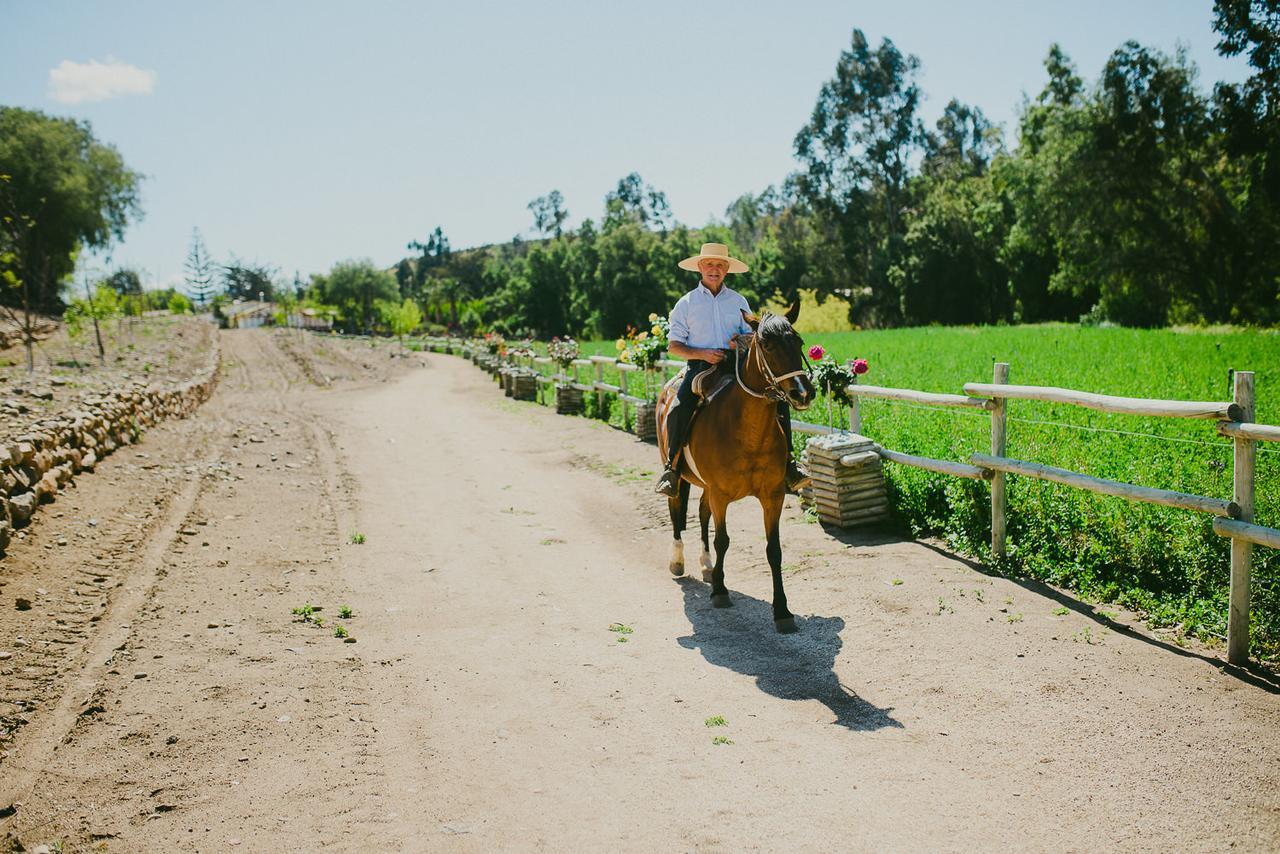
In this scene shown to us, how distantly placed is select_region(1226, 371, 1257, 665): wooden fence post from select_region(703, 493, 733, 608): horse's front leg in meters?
3.33

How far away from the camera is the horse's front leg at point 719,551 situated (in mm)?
6410

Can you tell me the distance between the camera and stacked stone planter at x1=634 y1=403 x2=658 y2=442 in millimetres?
14219

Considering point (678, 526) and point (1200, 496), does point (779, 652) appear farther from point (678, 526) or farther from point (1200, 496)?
point (1200, 496)

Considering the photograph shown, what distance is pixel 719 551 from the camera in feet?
21.2

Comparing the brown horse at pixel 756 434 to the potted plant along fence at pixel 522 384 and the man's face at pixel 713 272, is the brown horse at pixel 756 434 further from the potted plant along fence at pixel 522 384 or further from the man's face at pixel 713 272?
the potted plant along fence at pixel 522 384

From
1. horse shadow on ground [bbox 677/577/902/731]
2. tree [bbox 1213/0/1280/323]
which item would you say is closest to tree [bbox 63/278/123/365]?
horse shadow on ground [bbox 677/577/902/731]

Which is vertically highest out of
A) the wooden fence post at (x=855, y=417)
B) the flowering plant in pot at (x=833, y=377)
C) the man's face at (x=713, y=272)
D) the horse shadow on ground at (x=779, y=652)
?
the man's face at (x=713, y=272)

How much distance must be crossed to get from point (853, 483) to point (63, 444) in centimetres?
964

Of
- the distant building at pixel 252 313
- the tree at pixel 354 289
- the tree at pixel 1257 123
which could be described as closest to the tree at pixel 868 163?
the tree at pixel 1257 123

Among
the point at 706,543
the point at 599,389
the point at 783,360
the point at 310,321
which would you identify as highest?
the point at 310,321

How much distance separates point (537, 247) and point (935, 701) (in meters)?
67.0

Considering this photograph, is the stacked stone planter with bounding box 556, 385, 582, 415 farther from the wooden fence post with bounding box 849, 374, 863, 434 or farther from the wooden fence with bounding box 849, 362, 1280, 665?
the wooden fence with bounding box 849, 362, 1280, 665

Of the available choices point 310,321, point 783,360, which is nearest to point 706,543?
point 783,360

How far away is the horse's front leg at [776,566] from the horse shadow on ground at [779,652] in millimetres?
87
